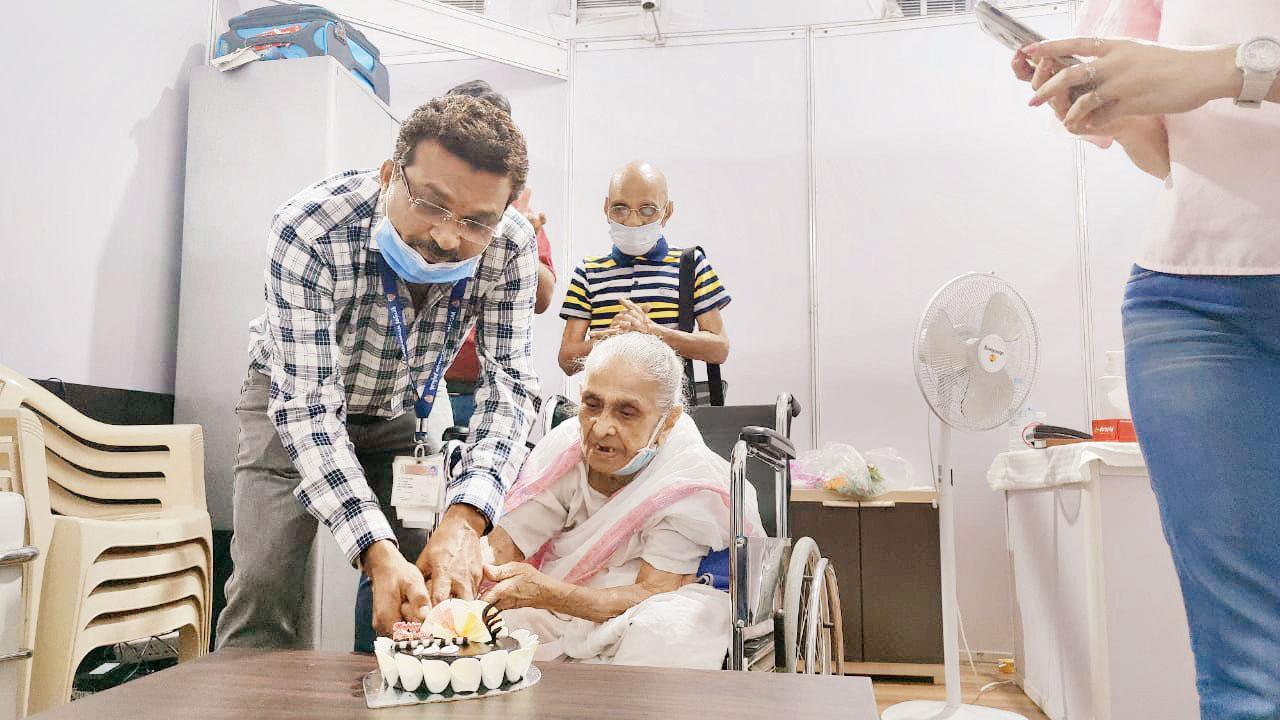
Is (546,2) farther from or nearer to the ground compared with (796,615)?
farther from the ground

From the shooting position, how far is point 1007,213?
4.04m

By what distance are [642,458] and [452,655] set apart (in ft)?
2.90

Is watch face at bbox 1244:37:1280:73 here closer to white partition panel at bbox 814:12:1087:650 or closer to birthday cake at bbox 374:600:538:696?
birthday cake at bbox 374:600:538:696

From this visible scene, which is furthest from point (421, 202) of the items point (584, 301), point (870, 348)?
point (870, 348)

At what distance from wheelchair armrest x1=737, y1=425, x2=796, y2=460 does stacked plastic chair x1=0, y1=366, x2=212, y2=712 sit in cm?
136

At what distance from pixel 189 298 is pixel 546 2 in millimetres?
2381

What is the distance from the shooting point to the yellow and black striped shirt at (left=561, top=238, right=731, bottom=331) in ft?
9.41

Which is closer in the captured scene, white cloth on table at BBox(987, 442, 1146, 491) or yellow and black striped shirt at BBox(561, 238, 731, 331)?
white cloth on table at BBox(987, 442, 1146, 491)

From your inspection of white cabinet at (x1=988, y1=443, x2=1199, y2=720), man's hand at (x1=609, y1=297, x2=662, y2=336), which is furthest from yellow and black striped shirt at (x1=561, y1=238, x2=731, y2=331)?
white cabinet at (x1=988, y1=443, x2=1199, y2=720)

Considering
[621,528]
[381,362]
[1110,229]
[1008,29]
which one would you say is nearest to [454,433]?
[381,362]

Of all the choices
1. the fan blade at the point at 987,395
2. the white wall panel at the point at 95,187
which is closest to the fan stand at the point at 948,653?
the fan blade at the point at 987,395

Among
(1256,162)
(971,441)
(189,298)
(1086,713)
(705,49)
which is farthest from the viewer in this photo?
(705,49)

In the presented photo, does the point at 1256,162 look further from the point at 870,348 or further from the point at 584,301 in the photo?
the point at 870,348

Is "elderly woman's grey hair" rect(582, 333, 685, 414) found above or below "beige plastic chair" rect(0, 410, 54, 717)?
above
